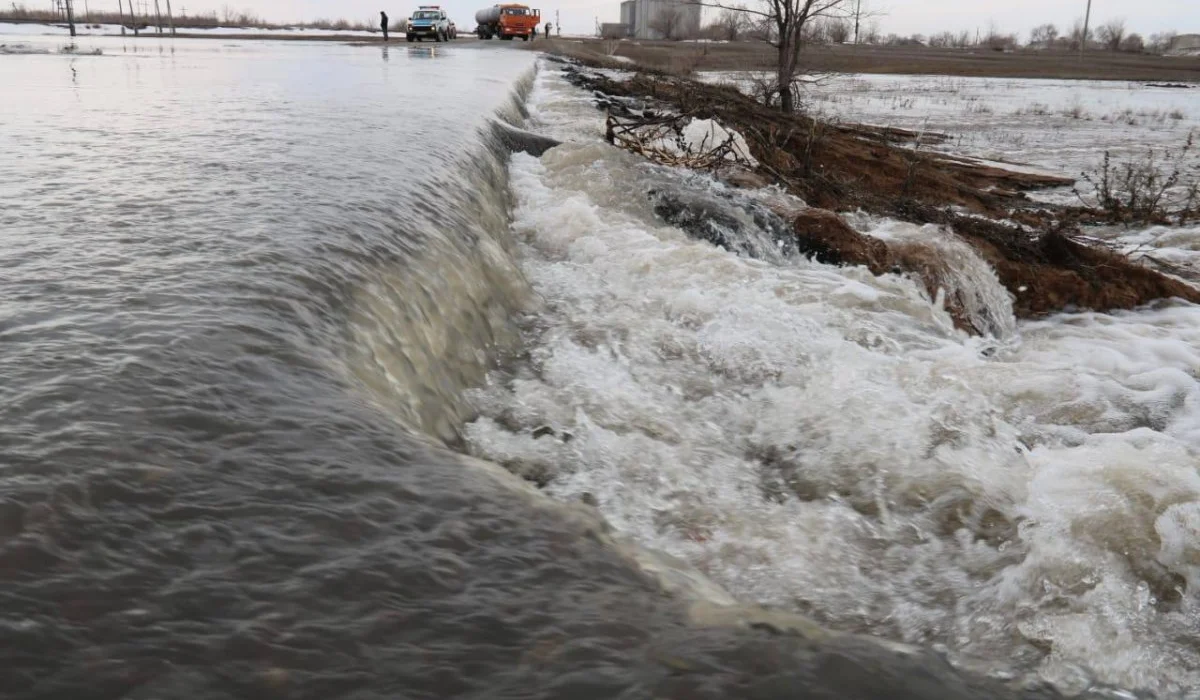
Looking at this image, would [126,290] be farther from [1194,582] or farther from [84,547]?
[1194,582]

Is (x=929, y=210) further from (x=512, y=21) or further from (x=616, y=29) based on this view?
(x=616, y=29)

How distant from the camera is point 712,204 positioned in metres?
8.19

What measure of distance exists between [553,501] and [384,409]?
776 millimetres

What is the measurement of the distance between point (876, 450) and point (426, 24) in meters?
46.9

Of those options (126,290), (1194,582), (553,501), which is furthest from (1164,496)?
(126,290)

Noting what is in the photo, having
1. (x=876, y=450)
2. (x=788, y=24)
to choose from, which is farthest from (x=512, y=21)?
(x=876, y=450)

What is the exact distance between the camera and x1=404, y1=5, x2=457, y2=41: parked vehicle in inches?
1788

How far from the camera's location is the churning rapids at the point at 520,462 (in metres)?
1.93

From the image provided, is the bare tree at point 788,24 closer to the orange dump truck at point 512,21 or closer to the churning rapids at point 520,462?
the churning rapids at point 520,462

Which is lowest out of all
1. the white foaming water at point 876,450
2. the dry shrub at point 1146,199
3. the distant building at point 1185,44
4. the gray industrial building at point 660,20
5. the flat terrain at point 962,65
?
the white foaming water at point 876,450

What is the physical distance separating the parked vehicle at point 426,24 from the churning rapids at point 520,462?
41.5 meters

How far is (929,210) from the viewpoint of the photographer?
9688 mm

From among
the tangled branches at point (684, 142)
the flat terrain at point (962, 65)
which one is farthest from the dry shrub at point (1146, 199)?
the flat terrain at point (962, 65)

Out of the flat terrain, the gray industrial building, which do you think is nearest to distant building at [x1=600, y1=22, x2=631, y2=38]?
the gray industrial building
